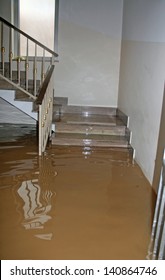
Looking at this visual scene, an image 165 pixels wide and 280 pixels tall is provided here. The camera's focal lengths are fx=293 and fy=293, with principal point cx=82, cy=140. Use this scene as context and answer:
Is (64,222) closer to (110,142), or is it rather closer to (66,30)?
(110,142)

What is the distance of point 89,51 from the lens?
603 centimetres

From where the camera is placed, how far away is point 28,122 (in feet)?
20.5

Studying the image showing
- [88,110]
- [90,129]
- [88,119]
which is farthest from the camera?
[88,110]

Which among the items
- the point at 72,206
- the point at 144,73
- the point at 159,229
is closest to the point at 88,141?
the point at 144,73

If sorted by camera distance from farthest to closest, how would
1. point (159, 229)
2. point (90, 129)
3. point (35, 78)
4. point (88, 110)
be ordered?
point (88, 110) → point (90, 129) → point (35, 78) → point (159, 229)

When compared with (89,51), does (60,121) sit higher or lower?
lower

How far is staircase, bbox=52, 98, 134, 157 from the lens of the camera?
490 centimetres

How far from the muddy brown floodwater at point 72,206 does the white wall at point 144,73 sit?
1.36 ft

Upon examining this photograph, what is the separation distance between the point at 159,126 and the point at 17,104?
2802 millimetres

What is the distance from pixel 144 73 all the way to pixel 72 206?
84.1 inches

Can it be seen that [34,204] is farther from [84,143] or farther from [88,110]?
[88,110]

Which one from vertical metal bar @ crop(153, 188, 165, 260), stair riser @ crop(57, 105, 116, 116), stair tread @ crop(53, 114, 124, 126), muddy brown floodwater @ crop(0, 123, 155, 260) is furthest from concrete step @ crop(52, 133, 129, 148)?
vertical metal bar @ crop(153, 188, 165, 260)

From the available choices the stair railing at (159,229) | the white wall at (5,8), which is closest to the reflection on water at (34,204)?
the stair railing at (159,229)

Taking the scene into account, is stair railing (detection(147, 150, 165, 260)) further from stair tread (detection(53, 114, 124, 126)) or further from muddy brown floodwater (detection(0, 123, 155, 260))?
stair tread (detection(53, 114, 124, 126))
